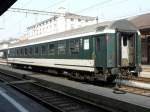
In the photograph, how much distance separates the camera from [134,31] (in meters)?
16.2

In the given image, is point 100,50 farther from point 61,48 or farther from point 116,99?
point 116,99

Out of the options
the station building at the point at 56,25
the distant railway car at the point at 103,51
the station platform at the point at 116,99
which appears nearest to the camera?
the station platform at the point at 116,99

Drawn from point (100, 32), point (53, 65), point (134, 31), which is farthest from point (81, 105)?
point (53, 65)

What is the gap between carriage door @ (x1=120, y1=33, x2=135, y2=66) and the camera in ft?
52.7

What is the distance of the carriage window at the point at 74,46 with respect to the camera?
17.7 meters

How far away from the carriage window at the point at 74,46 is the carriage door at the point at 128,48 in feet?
8.86

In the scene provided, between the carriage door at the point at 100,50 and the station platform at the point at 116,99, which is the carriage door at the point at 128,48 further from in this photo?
the station platform at the point at 116,99

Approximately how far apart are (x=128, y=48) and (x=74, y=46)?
335 centimetres

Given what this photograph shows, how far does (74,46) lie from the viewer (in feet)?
59.6

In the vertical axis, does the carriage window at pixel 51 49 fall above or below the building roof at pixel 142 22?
below

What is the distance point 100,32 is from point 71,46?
3.50m

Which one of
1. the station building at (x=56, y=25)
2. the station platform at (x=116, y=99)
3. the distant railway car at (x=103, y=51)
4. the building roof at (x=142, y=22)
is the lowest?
the station platform at (x=116, y=99)

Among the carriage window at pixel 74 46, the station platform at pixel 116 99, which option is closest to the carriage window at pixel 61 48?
the carriage window at pixel 74 46

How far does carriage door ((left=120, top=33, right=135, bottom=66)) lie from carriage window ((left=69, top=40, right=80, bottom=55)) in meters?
2.70
